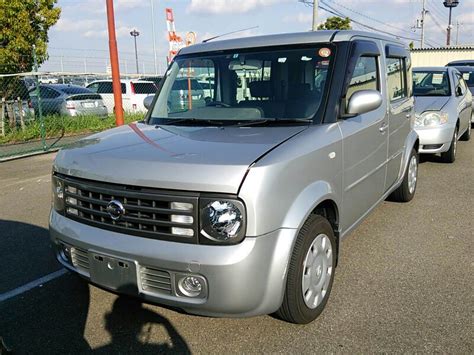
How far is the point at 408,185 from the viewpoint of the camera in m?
5.47

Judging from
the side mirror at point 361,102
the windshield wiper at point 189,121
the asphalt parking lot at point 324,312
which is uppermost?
the side mirror at point 361,102

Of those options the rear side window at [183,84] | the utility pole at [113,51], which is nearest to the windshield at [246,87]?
the rear side window at [183,84]

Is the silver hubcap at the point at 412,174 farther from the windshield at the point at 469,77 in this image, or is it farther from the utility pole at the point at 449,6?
the utility pole at the point at 449,6

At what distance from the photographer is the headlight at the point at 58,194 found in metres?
3.07

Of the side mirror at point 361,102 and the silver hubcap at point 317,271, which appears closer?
the silver hubcap at point 317,271

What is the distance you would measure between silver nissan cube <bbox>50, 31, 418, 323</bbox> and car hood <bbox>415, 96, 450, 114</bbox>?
4004 mm

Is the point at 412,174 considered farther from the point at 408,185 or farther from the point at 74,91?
the point at 74,91

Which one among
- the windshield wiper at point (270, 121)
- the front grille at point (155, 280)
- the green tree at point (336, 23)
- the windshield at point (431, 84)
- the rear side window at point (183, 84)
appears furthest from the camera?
the green tree at point (336, 23)

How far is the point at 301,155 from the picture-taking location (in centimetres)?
271

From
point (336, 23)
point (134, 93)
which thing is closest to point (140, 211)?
point (134, 93)

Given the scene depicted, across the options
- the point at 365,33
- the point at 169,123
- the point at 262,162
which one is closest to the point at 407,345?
the point at 262,162

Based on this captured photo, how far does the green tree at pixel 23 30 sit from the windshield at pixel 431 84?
898 cm

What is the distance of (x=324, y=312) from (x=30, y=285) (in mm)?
2352

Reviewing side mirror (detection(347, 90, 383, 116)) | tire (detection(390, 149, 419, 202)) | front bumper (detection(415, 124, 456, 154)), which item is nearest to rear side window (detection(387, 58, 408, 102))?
tire (detection(390, 149, 419, 202))
